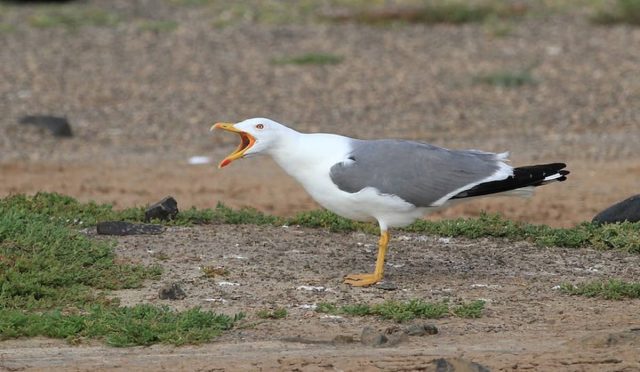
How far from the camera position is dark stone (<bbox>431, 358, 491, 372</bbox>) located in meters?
5.42

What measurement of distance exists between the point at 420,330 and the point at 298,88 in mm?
9739

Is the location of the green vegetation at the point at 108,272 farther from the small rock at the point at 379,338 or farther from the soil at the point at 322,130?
the small rock at the point at 379,338

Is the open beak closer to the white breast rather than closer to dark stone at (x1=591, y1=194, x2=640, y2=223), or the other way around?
the white breast

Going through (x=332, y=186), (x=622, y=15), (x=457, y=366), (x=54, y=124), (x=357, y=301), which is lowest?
(x=457, y=366)

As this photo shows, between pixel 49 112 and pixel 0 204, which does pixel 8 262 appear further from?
pixel 49 112

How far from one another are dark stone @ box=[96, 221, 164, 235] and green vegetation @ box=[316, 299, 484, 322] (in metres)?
1.86

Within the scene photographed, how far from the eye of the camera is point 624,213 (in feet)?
28.0

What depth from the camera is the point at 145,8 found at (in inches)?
802

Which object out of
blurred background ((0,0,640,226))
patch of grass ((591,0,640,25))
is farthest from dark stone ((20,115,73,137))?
patch of grass ((591,0,640,25))

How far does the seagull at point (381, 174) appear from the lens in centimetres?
700

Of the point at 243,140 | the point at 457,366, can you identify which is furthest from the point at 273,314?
the point at 457,366

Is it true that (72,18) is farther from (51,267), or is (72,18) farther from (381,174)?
(381,174)

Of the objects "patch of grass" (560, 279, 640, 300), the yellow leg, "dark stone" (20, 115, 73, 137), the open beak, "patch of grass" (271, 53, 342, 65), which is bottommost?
"patch of grass" (560, 279, 640, 300)

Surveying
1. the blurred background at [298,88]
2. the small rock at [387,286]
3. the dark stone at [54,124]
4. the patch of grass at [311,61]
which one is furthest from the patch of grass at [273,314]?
the patch of grass at [311,61]
